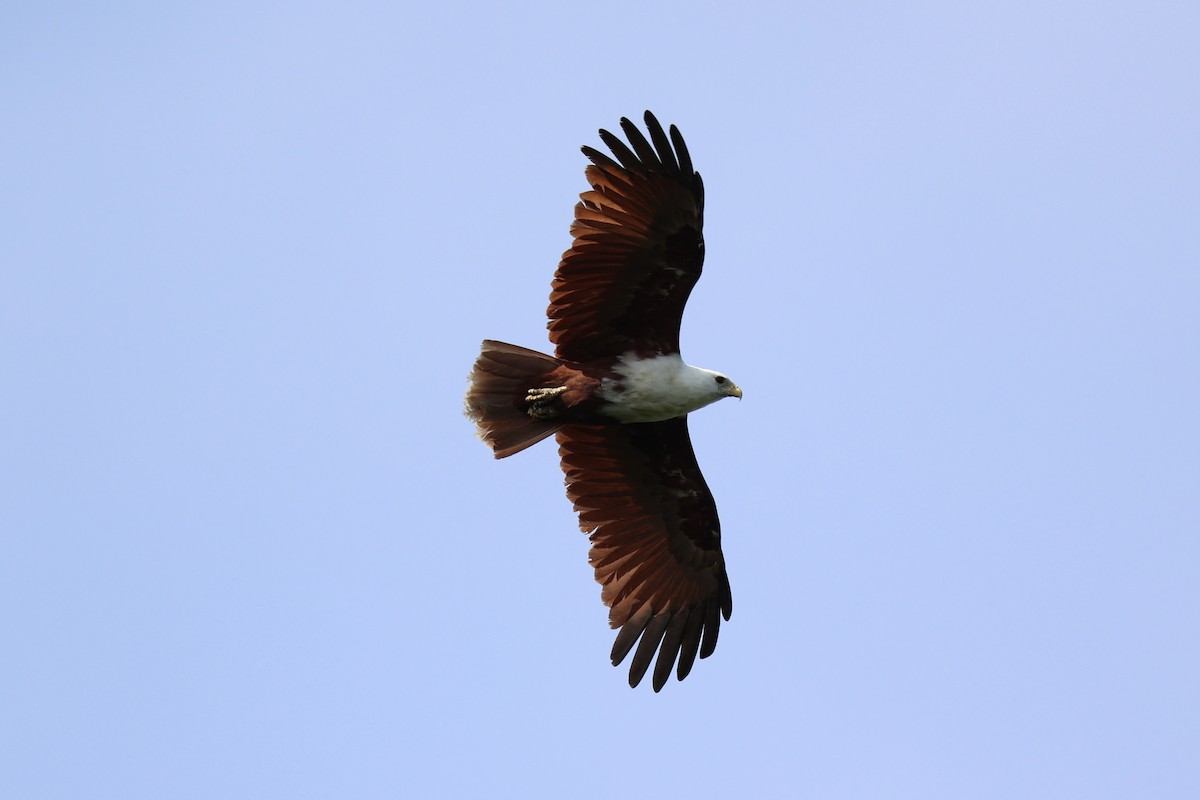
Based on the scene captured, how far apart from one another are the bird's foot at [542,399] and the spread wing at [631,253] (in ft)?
1.11

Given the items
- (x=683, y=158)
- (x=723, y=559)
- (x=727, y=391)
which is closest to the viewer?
(x=683, y=158)

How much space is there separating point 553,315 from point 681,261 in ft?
3.77

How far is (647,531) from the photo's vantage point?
14.1m

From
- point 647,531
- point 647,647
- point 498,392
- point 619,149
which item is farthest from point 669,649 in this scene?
point 619,149

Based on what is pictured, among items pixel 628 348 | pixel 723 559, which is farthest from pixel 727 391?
pixel 723 559

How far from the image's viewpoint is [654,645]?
13.8 m

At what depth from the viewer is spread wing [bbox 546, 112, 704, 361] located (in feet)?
41.3

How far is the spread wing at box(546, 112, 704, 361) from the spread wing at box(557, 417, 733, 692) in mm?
1030

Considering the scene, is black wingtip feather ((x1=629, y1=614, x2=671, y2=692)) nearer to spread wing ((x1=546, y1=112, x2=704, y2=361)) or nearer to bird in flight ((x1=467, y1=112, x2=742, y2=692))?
bird in flight ((x1=467, y1=112, x2=742, y2=692))

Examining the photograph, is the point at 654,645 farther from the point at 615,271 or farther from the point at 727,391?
the point at 615,271

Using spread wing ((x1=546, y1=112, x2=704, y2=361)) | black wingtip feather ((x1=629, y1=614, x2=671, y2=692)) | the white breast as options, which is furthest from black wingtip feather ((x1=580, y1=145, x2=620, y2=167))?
black wingtip feather ((x1=629, y1=614, x2=671, y2=692))

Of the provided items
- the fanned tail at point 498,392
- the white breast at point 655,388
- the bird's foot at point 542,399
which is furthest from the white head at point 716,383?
the fanned tail at point 498,392

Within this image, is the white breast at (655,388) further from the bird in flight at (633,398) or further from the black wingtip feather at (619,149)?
the black wingtip feather at (619,149)

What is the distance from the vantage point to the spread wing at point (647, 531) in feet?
45.5
